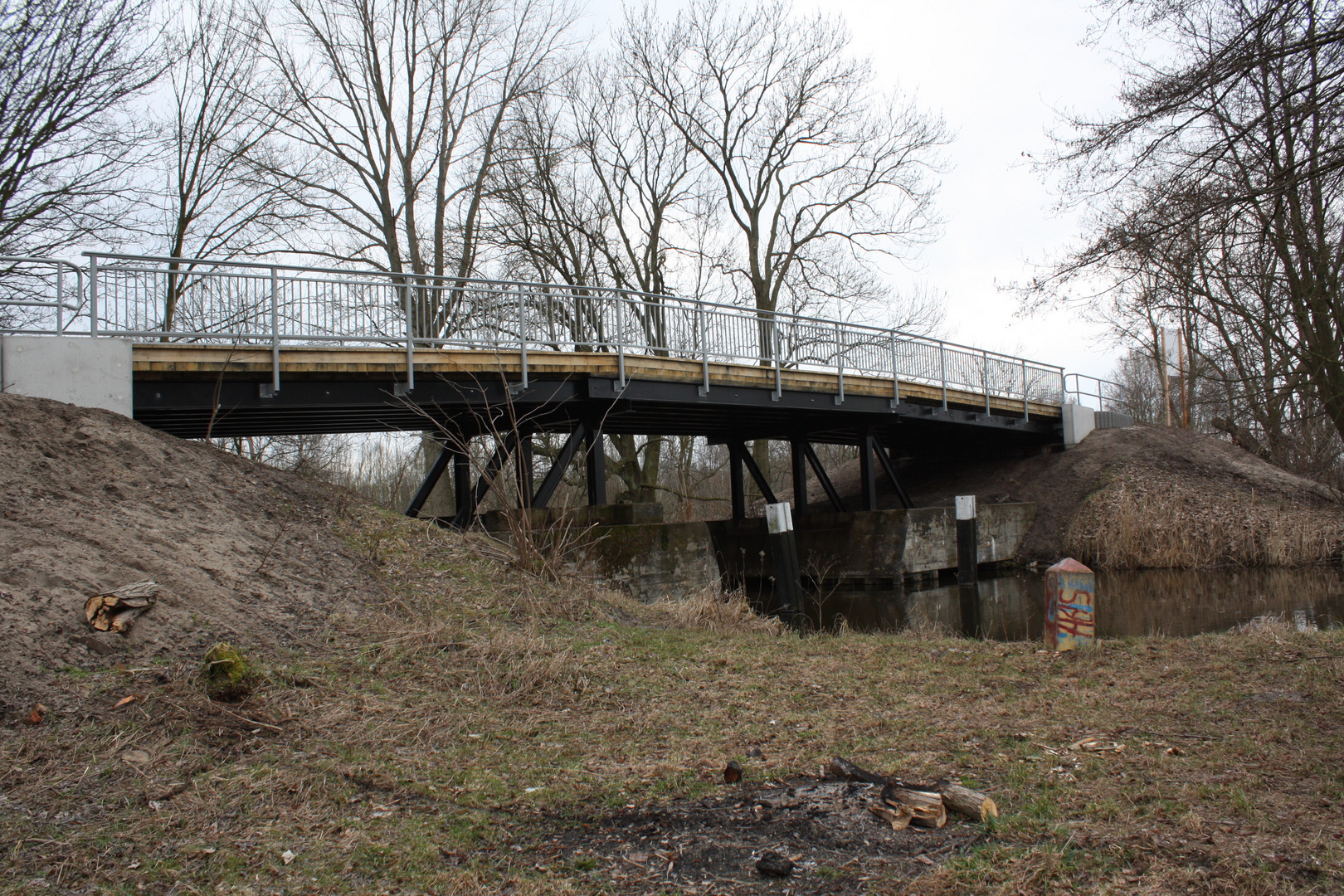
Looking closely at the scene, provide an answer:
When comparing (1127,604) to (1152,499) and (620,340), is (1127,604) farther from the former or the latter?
(620,340)

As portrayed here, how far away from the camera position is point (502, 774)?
432cm

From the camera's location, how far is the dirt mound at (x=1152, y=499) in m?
20.2

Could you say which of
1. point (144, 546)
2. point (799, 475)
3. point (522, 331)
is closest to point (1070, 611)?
point (144, 546)

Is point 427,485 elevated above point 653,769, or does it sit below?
above

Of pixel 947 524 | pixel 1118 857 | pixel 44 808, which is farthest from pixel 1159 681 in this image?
pixel 947 524

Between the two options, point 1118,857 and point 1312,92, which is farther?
point 1312,92

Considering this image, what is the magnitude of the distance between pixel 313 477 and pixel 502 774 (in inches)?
287

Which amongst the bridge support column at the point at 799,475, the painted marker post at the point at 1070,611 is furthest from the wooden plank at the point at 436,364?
the painted marker post at the point at 1070,611

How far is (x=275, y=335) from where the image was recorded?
10359mm

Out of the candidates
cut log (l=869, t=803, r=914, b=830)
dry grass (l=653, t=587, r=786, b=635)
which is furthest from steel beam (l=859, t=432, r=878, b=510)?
cut log (l=869, t=803, r=914, b=830)

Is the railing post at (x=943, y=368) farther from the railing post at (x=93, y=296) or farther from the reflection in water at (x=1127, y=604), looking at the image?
the railing post at (x=93, y=296)

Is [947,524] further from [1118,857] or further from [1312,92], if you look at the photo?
[1118,857]

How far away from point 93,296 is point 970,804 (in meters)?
10.4

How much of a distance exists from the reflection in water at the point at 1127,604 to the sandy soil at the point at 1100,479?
369 centimetres
